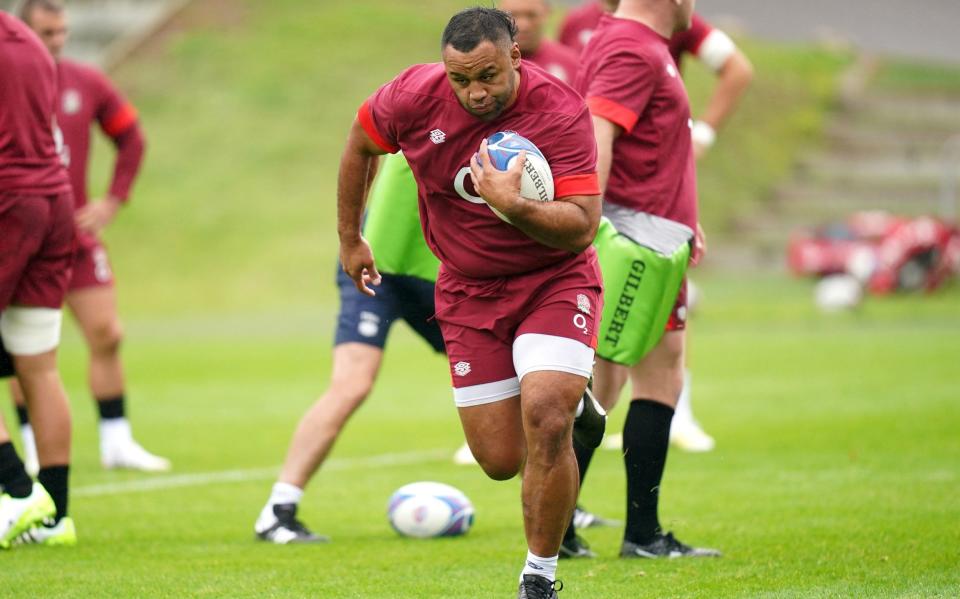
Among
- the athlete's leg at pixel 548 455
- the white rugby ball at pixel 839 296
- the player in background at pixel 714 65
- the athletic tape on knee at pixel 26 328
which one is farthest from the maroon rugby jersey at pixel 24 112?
the white rugby ball at pixel 839 296

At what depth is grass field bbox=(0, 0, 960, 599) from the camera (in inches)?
234

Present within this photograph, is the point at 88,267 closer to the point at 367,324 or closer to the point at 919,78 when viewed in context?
the point at 367,324

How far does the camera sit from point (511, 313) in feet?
17.3

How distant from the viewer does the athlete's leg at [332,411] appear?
22.9ft

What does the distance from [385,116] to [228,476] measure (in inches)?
181

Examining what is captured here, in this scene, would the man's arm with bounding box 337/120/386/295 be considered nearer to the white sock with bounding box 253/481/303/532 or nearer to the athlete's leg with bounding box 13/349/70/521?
the white sock with bounding box 253/481/303/532

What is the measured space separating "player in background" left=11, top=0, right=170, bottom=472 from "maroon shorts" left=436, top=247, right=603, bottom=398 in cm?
469

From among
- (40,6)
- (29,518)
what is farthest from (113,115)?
(29,518)

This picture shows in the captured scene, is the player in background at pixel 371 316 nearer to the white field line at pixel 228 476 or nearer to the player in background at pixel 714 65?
the white field line at pixel 228 476

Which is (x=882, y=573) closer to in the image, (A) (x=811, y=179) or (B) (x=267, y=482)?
(B) (x=267, y=482)

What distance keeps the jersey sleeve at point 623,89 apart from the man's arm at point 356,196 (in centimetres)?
106

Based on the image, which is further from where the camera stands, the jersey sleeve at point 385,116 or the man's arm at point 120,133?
the man's arm at point 120,133

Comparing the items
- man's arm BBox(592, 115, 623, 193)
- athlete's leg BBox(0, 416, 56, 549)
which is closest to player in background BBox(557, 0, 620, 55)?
man's arm BBox(592, 115, 623, 193)

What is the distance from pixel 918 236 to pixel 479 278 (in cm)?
2038
